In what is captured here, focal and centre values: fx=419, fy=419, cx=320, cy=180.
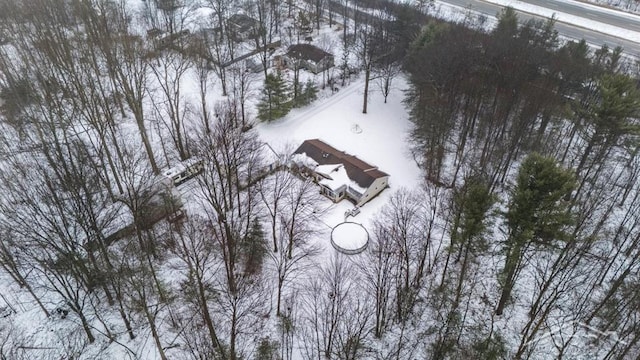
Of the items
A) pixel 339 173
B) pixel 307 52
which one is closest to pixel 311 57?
pixel 307 52

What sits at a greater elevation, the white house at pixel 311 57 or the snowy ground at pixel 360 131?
the white house at pixel 311 57

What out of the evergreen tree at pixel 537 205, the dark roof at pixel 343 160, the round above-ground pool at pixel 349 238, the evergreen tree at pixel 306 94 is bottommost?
the round above-ground pool at pixel 349 238

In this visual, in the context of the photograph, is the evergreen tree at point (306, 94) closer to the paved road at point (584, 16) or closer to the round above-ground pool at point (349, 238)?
the round above-ground pool at point (349, 238)

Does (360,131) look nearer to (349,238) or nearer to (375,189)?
(375,189)

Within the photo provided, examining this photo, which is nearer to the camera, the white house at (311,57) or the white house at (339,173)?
the white house at (339,173)

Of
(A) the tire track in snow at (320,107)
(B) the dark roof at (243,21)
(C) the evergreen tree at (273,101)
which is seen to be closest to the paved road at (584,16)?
(A) the tire track in snow at (320,107)

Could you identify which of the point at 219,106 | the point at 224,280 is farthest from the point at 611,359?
the point at 219,106

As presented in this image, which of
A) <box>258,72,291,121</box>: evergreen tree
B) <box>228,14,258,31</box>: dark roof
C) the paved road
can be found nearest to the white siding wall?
<box>258,72,291,121</box>: evergreen tree
